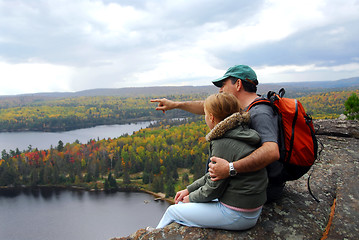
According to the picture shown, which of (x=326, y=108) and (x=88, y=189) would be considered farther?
(x=326, y=108)

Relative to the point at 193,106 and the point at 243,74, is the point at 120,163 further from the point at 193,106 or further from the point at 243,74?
the point at 243,74

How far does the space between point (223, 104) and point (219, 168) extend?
1.94ft

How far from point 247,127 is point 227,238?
3.42 ft

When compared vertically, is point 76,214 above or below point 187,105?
below

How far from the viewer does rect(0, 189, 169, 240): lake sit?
34375 mm

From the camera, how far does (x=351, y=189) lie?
3.19 metres

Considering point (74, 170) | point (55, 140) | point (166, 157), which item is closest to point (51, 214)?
point (74, 170)

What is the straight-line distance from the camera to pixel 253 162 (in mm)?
2150

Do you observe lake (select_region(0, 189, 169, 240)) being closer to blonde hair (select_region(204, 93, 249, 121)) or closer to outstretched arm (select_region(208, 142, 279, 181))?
outstretched arm (select_region(208, 142, 279, 181))

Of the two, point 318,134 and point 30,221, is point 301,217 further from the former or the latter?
point 30,221

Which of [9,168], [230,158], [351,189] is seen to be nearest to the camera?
[230,158]

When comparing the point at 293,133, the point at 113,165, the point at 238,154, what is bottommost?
the point at 113,165

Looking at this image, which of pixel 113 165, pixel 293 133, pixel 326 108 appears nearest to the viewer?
pixel 293 133

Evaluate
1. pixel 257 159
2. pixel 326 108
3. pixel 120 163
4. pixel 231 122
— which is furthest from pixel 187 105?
pixel 326 108
